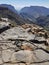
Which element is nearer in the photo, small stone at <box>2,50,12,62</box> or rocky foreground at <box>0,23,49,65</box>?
rocky foreground at <box>0,23,49,65</box>

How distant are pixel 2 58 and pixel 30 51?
3263 mm

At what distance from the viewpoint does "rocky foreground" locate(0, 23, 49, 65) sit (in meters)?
16.8

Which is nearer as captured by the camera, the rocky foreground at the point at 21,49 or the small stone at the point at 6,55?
the rocky foreground at the point at 21,49

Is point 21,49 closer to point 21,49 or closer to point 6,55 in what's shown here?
point 21,49

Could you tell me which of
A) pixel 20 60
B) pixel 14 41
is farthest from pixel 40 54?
pixel 14 41

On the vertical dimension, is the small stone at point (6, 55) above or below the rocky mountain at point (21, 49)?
above

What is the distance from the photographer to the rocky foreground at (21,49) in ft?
55.0

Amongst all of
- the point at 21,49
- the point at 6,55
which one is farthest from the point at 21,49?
the point at 6,55

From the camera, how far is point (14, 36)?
974 inches

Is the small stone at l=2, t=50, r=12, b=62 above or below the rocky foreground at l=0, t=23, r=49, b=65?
above

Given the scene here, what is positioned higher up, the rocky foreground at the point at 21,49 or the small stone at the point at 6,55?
the small stone at the point at 6,55

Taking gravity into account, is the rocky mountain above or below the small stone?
below

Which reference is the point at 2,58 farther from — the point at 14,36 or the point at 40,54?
the point at 14,36

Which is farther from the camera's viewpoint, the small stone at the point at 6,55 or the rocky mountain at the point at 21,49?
the small stone at the point at 6,55
